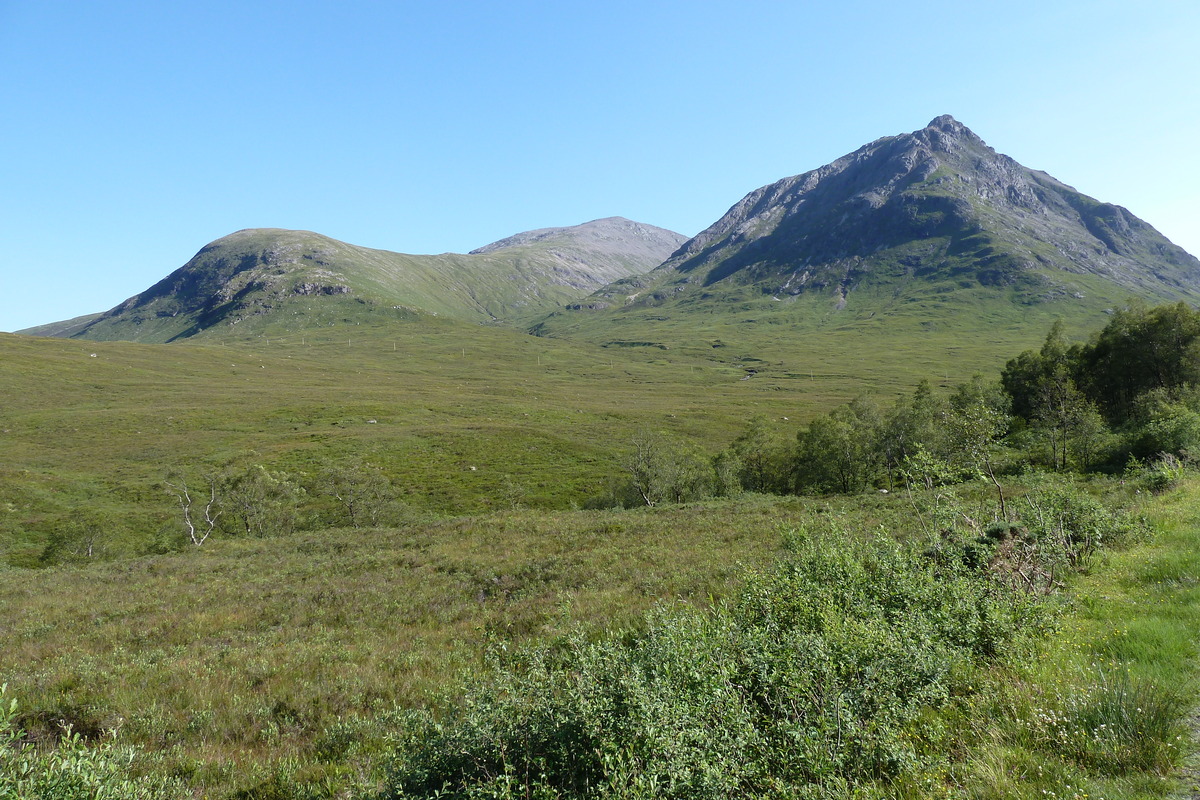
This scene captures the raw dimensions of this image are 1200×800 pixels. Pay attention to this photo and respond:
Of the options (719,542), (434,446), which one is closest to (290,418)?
(434,446)

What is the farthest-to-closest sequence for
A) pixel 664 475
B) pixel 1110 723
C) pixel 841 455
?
pixel 664 475 < pixel 841 455 < pixel 1110 723

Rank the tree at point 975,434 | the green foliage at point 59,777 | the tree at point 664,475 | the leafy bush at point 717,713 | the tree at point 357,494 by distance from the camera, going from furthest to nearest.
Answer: the tree at point 664,475 < the tree at point 357,494 < the tree at point 975,434 < the leafy bush at point 717,713 < the green foliage at point 59,777

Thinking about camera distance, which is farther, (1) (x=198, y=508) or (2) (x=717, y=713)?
(1) (x=198, y=508)

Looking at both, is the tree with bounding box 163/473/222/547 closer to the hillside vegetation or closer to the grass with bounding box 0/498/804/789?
the grass with bounding box 0/498/804/789

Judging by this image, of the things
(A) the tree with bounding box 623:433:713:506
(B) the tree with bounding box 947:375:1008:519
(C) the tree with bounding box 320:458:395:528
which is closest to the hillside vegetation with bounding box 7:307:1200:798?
(B) the tree with bounding box 947:375:1008:519

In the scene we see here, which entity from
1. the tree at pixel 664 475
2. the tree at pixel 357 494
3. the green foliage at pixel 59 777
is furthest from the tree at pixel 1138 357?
the tree at pixel 357 494

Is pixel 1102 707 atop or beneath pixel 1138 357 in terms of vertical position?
beneath

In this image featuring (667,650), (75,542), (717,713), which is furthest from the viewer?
(75,542)

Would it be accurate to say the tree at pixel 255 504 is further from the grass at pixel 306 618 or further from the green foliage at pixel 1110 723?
the green foliage at pixel 1110 723

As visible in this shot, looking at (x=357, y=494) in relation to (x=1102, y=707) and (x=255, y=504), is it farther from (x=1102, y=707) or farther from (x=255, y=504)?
(x=1102, y=707)

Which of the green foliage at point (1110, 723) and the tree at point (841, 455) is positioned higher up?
the green foliage at point (1110, 723)

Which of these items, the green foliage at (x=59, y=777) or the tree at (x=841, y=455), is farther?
the tree at (x=841, y=455)

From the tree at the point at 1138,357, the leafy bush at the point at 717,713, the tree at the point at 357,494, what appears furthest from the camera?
the tree at the point at 357,494

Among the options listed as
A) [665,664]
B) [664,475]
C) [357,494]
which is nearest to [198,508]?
[357,494]
